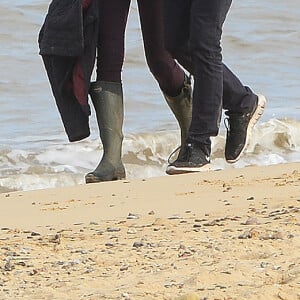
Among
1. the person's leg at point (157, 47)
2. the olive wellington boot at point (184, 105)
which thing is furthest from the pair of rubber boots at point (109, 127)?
the olive wellington boot at point (184, 105)

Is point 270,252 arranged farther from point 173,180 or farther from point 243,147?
point 243,147

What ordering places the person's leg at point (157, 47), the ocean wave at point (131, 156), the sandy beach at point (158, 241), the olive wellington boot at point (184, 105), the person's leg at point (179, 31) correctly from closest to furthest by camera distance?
the sandy beach at point (158, 241) < the person's leg at point (179, 31) < the person's leg at point (157, 47) < the olive wellington boot at point (184, 105) < the ocean wave at point (131, 156)

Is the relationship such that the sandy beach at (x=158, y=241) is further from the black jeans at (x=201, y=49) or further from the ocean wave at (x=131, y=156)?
the ocean wave at (x=131, y=156)

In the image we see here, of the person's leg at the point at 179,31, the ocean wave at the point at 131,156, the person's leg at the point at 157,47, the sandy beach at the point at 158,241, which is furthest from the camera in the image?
the ocean wave at the point at 131,156

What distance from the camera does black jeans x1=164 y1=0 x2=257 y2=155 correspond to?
4691 mm

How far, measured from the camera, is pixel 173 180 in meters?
4.65

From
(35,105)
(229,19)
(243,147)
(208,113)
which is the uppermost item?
(208,113)

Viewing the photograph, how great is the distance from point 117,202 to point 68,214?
26 centimetres

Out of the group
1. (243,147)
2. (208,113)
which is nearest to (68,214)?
(208,113)

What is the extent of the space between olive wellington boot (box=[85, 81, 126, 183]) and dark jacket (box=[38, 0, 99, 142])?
10cm

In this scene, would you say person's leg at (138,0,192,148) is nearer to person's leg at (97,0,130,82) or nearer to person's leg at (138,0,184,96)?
person's leg at (138,0,184,96)

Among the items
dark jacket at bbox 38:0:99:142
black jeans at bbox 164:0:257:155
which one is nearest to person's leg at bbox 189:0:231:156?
black jeans at bbox 164:0:257:155

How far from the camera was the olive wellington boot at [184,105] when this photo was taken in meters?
5.21

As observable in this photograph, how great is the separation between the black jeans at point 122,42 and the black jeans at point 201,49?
0.35 feet
